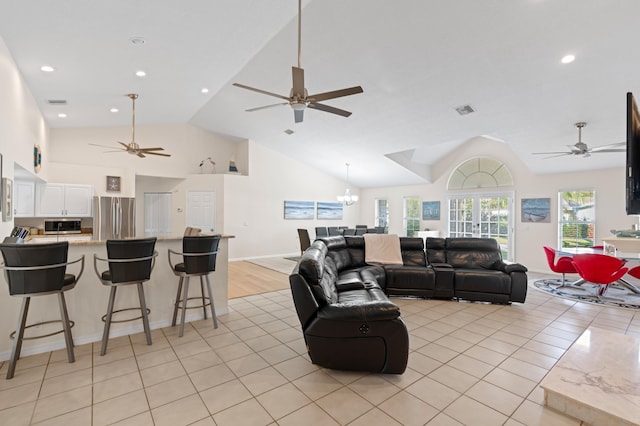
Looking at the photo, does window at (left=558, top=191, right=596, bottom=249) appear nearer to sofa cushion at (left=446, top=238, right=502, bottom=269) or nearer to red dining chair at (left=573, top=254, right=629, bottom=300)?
red dining chair at (left=573, top=254, right=629, bottom=300)

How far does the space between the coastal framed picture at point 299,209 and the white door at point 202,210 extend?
7.48 feet

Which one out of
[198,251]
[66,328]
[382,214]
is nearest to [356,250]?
[198,251]

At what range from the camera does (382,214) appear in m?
10.9

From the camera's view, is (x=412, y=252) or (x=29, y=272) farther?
(x=412, y=252)

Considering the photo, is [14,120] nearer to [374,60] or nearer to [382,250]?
[374,60]

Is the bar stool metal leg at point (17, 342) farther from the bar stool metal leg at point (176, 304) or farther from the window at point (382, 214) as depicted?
the window at point (382, 214)

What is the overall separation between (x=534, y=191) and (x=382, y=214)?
15.4ft

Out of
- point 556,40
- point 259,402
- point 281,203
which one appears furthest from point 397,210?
point 259,402

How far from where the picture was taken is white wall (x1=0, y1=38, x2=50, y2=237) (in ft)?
10.4

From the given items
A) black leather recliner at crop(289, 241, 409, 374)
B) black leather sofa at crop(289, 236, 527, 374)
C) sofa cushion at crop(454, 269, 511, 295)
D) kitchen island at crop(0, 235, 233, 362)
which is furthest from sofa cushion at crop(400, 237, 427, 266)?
kitchen island at crop(0, 235, 233, 362)

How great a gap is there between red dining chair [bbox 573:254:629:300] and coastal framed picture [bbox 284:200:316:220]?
7.08 meters

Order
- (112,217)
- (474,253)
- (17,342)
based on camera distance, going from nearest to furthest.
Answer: (17,342), (474,253), (112,217)

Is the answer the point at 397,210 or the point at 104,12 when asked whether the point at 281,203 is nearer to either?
the point at 397,210

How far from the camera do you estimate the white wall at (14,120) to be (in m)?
3.17
